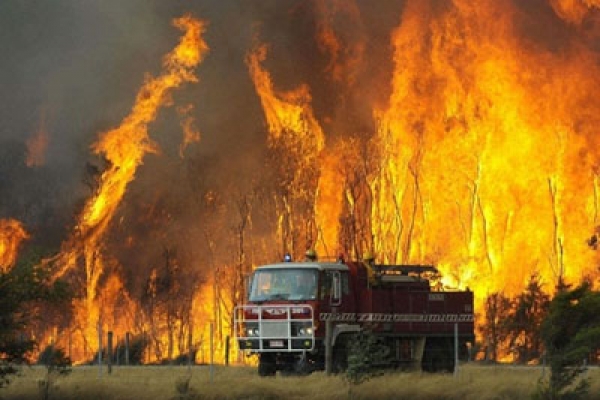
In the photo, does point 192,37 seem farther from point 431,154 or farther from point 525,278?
point 525,278

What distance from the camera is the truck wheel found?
44062 mm

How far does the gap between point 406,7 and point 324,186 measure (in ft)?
29.6

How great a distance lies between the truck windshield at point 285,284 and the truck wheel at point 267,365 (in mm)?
1668

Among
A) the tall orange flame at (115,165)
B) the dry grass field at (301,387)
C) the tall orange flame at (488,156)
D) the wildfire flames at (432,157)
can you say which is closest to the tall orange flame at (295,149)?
the wildfire flames at (432,157)

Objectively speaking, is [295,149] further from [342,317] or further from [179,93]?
[342,317]

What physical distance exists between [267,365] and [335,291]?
9.16 feet

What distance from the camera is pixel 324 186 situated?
71.1 m

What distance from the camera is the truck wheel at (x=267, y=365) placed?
44.1m

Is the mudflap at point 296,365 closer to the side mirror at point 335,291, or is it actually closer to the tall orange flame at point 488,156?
the side mirror at point 335,291

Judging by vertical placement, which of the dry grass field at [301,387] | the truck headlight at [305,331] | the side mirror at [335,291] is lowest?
the dry grass field at [301,387]

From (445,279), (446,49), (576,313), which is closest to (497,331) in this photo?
(445,279)

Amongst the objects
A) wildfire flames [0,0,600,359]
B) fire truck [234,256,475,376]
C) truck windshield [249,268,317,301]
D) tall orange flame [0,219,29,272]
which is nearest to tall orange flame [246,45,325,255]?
wildfire flames [0,0,600,359]

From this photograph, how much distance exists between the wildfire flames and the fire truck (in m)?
17.7

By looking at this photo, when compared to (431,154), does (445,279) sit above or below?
below
